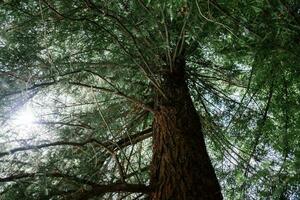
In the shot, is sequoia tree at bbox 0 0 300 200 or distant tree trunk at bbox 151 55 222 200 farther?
distant tree trunk at bbox 151 55 222 200

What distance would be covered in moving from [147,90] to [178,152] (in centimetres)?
103

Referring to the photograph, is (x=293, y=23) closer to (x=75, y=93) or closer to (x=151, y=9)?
(x=151, y=9)

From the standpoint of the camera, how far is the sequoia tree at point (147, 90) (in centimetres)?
229

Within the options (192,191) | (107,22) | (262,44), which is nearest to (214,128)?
(192,191)

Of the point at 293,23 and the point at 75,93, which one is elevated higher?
the point at 75,93

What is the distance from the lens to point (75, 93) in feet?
12.8

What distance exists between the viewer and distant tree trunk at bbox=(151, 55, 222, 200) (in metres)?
2.71

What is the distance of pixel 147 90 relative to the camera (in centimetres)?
382

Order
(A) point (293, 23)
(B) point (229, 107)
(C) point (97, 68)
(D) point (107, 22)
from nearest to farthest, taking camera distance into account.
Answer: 1. (A) point (293, 23)
2. (D) point (107, 22)
3. (C) point (97, 68)
4. (B) point (229, 107)

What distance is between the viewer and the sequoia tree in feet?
7.50

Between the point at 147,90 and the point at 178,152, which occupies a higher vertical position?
the point at 147,90

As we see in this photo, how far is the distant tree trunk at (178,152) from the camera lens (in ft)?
8.90

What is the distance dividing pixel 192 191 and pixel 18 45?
1.65 m

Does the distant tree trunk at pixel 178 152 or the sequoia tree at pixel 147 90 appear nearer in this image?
the sequoia tree at pixel 147 90
